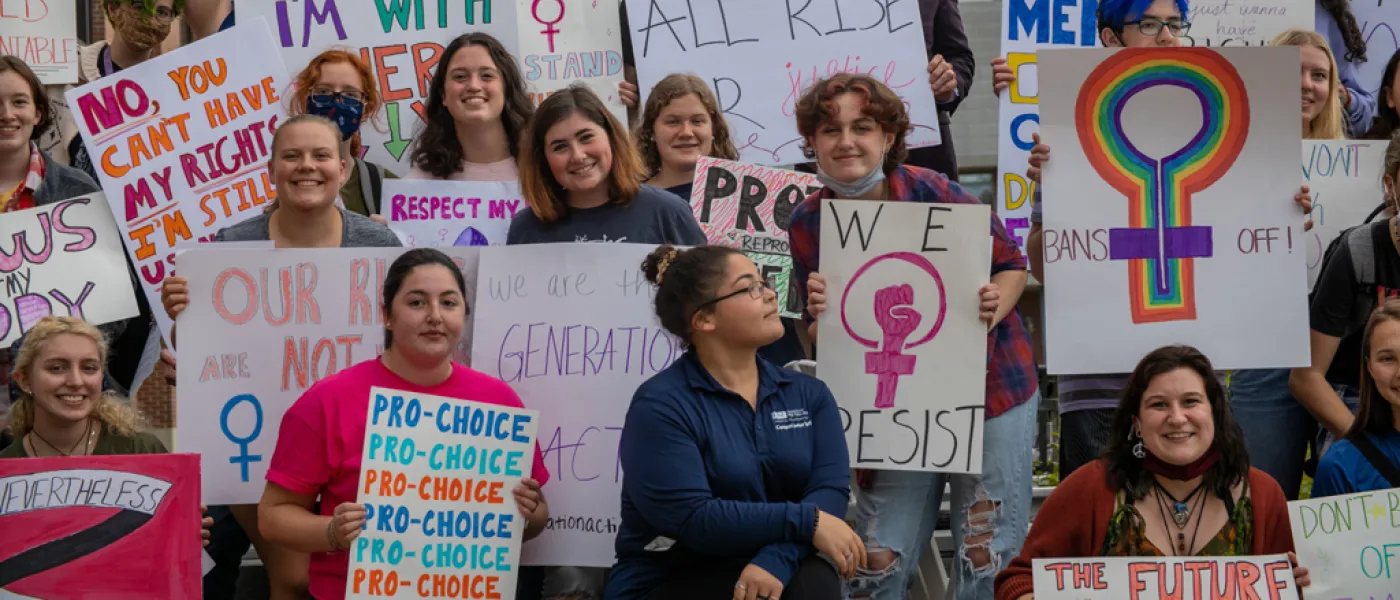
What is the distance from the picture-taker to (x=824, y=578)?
14.8 feet

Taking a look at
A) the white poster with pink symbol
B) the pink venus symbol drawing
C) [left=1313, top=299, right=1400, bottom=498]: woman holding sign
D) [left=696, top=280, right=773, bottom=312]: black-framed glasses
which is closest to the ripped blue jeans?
the white poster with pink symbol

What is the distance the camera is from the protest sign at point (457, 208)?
20.4 feet

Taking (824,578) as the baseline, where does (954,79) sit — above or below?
above

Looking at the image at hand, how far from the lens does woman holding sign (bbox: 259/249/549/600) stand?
15.6ft

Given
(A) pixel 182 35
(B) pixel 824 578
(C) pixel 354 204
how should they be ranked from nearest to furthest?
(B) pixel 824 578, (C) pixel 354 204, (A) pixel 182 35

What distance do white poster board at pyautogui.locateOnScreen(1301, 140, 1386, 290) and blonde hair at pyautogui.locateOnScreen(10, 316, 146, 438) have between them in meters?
4.24

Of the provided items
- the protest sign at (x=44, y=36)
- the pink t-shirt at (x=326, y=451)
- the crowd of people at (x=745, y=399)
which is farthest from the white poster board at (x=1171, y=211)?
the protest sign at (x=44, y=36)

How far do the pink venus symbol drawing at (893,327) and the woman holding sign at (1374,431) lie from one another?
48.0 inches

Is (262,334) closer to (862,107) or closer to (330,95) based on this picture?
(330,95)

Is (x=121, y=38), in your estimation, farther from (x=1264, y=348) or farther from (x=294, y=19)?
(x=1264, y=348)

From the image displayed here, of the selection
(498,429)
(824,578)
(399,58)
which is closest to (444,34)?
(399,58)

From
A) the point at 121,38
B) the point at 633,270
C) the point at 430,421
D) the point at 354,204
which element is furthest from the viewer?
the point at 121,38

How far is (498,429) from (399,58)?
2.79 metres

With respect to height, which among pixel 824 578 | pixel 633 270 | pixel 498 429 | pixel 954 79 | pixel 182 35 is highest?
pixel 182 35
